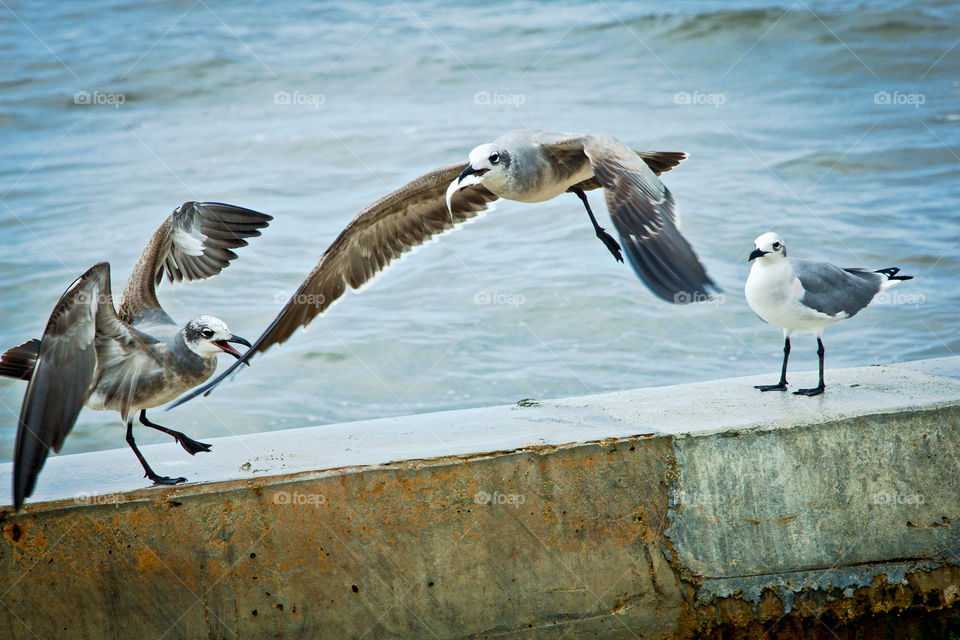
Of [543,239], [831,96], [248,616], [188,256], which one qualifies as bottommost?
[248,616]

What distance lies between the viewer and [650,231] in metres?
3.58

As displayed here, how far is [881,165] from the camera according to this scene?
36.7 ft

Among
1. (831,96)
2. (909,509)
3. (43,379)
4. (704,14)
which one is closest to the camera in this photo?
(43,379)

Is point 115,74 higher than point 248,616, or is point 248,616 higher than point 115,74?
point 115,74

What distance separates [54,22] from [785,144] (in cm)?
1370

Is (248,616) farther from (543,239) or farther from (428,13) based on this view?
(428,13)

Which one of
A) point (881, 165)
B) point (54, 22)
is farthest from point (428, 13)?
point (881, 165)
